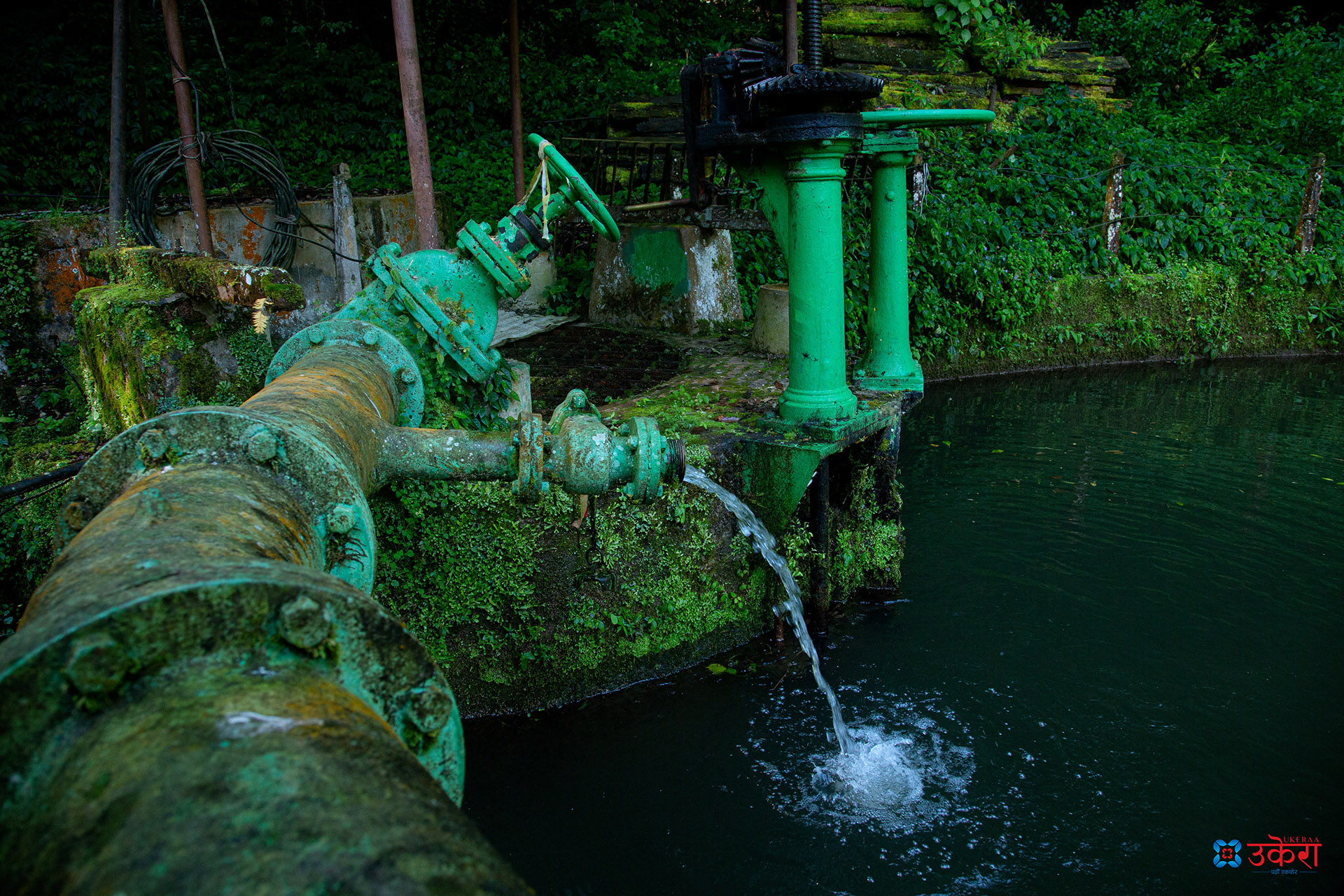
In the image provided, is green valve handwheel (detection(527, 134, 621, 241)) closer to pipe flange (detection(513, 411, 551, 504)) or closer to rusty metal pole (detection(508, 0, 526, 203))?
pipe flange (detection(513, 411, 551, 504))

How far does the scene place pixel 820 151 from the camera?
156 inches

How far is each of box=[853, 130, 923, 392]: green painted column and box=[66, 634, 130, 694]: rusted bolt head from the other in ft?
15.1

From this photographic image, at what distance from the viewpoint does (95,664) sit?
0.90 m

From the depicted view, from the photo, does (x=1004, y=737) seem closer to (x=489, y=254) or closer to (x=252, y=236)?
(x=489, y=254)

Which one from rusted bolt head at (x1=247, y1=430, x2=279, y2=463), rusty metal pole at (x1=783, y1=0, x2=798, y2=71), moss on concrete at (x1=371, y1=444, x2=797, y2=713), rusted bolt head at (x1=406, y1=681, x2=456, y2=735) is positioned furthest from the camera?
rusty metal pole at (x1=783, y1=0, x2=798, y2=71)

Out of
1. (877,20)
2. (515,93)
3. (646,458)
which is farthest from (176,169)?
(877,20)

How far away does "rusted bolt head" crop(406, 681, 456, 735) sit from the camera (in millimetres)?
1175

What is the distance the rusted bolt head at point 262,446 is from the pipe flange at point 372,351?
1353 mm

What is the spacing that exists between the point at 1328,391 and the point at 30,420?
11130 millimetres

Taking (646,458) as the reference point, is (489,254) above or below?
above

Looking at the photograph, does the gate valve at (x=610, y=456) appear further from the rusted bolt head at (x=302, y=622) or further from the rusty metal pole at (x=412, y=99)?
the rusty metal pole at (x=412, y=99)

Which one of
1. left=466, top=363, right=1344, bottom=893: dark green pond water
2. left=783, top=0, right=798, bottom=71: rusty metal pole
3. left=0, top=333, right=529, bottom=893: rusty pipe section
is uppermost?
left=783, top=0, right=798, bottom=71: rusty metal pole

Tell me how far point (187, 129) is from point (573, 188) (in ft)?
12.1

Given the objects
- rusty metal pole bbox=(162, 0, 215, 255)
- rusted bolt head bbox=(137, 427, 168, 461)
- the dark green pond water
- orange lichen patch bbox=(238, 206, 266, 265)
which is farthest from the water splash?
orange lichen patch bbox=(238, 206, 266, 265)
